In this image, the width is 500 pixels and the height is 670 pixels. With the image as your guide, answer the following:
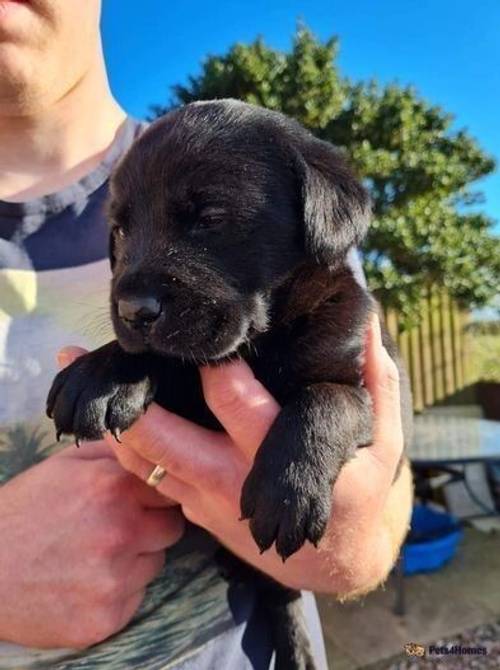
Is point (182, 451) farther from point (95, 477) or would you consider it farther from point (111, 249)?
point (111, 249)

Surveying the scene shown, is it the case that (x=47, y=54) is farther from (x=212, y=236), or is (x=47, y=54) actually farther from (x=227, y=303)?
(x=227, y=303)

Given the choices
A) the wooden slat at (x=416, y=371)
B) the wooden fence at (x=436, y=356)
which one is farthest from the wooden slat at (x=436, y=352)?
the wooden slat at (x=416, y=371)

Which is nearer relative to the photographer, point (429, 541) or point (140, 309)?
point (140, 309)

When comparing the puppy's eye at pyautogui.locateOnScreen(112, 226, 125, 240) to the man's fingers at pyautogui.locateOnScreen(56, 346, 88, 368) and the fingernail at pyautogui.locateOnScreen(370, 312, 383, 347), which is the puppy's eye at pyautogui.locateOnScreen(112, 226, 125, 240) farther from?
the fingernail at pyautogui.locateOnScreen(370, 312, 383, 347)

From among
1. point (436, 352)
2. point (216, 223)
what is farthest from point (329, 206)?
point (436, 352)

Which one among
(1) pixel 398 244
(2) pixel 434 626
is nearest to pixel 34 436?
(2) pixel 434 626

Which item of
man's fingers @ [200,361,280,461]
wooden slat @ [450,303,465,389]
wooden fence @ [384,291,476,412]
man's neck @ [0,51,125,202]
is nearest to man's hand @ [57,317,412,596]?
man's fingers @ [200,361,280,461]
